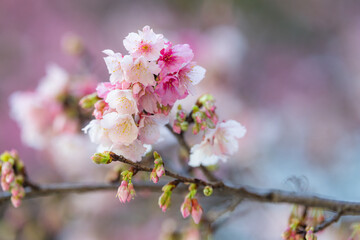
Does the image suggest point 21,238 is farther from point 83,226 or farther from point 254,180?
point 254,180

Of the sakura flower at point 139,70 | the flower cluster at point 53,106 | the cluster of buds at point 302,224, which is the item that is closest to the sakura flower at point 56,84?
the flower cluster at point 53,106

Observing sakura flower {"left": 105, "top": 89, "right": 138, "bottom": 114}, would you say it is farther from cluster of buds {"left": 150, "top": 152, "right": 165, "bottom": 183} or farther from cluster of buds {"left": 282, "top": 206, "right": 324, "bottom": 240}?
cluster of buds {"left": 282, "top": 206, "right": 324, "bottom": 240}

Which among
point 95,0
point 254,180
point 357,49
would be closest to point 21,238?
point 254,180

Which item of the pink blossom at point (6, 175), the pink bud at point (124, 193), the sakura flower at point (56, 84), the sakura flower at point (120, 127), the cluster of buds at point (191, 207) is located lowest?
the pink blossom at point (6, 175)

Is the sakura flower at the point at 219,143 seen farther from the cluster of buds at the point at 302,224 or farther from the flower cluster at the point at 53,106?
the flower cluster at the point at 53,106

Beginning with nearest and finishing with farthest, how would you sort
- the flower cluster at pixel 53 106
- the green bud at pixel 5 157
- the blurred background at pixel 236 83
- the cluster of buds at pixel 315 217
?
the cluster of buds at pixel 315 217 → the green bud at pixel 5 157 → the flower cluster at pixel 53 106 → the blurred background at pixel 236 83
